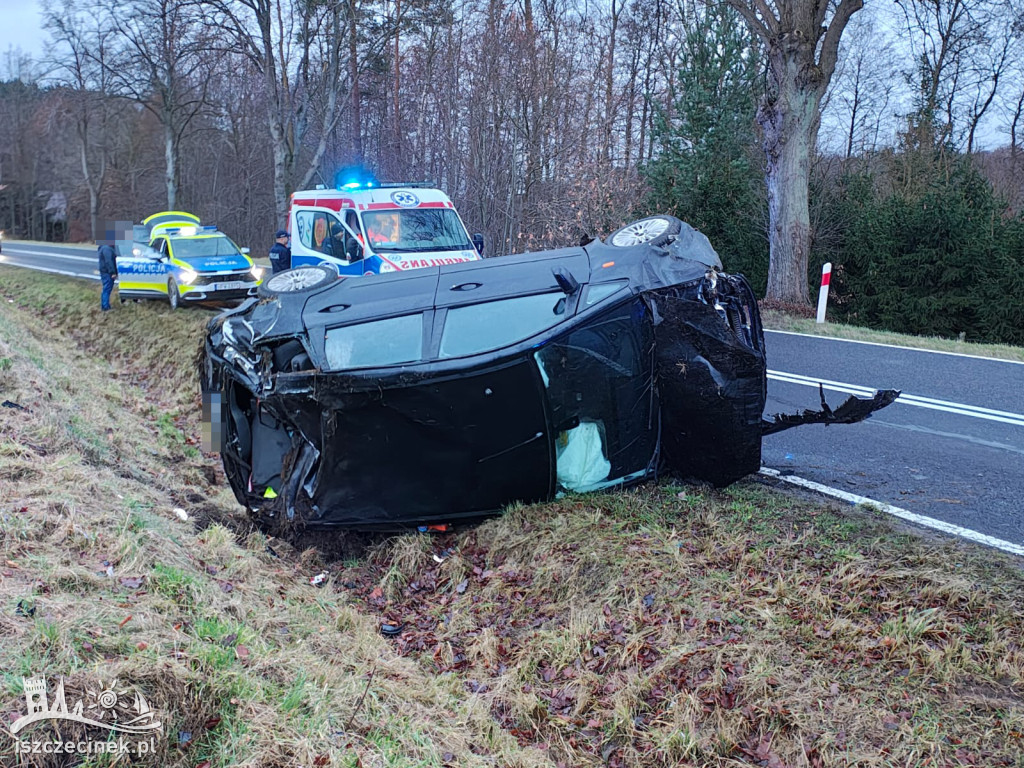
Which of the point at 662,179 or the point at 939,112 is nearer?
the point at 662,179

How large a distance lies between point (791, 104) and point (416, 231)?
292 inches

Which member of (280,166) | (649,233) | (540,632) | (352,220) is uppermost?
(280,166)

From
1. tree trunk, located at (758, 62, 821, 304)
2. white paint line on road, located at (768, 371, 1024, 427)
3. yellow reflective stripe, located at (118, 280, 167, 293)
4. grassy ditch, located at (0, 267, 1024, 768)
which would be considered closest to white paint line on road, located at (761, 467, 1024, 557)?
grassy ditch, located at (0, 267, 1024, 768)

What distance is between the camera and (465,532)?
539cm

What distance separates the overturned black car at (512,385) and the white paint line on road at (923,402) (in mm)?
2480

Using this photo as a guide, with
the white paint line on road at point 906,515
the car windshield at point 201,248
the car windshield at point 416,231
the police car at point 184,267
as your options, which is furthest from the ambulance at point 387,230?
the white paint line on road at point 906,515

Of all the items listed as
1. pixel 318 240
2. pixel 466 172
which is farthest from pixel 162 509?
pixel 466 172

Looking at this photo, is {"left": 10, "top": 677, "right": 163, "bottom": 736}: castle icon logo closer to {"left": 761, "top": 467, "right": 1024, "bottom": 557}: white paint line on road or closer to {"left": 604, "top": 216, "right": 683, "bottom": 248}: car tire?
{"left": 604, "top": 216, "right": 683, "bottom": 248}: car tire

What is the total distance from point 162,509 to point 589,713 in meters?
3.81

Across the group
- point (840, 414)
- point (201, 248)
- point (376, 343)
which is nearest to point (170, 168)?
point (201, 248)

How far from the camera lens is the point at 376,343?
16.6 feet

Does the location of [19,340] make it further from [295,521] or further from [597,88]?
[597,88]

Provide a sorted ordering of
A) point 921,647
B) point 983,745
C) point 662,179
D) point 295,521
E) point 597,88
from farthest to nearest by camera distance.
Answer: point 597,88, point 662,179, point 295,521, point 921,647, point 983,745

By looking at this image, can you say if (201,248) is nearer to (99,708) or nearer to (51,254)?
(99,708)
